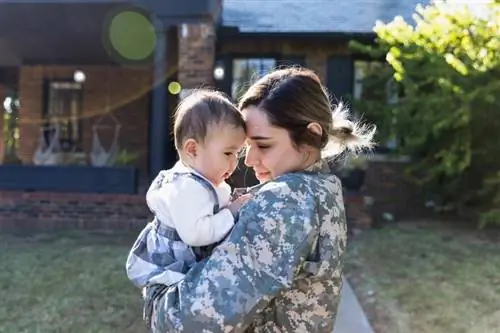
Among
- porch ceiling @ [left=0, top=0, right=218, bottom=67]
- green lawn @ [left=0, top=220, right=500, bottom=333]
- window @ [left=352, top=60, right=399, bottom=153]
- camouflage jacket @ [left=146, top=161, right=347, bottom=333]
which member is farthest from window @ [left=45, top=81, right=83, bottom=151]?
camouflage jacket @ [left=146, top=161, right=347, bottom=333]

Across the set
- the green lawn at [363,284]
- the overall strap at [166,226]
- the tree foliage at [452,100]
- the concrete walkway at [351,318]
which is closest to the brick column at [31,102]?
the green lawn at [363,284]

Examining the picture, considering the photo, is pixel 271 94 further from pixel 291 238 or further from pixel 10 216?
pixel 10 216

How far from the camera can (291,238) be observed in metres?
1.51

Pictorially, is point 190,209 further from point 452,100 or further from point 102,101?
point 102,101

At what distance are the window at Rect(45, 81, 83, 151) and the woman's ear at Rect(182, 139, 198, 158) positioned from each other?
37.9 feet

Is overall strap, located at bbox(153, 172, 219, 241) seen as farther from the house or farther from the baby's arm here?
the house

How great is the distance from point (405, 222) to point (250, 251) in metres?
8.10

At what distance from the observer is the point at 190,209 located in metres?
1.67

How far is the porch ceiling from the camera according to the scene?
28.8 feet

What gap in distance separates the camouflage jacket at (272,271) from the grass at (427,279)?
4.08m

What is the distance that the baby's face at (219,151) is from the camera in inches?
66.0

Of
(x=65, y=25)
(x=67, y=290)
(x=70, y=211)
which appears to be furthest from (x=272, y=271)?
(x=65, y=25)

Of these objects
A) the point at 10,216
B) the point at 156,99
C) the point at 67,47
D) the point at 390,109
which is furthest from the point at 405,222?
the point at 67,47

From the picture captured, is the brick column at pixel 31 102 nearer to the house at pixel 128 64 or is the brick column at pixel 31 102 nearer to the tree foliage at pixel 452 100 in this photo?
the house at pixel 128 64
